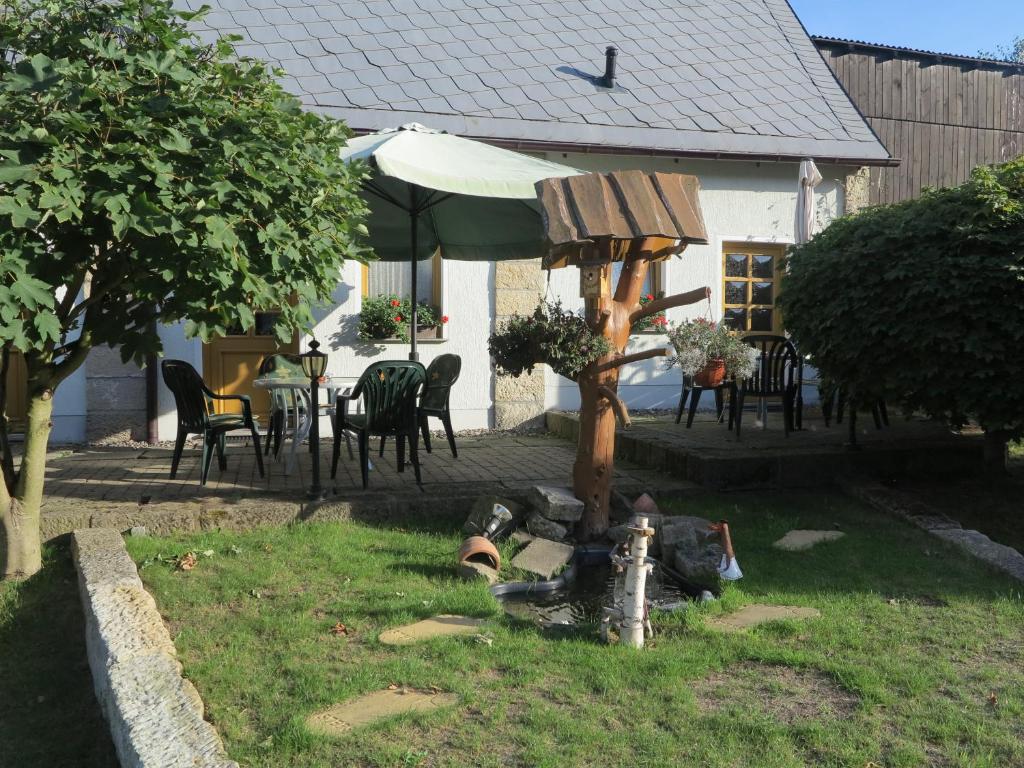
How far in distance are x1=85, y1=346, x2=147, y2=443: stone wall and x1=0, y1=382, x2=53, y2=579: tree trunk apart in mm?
4018

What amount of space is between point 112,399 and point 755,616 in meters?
6.78

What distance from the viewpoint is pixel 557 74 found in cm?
1027

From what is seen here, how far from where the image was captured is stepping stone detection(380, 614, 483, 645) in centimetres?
352

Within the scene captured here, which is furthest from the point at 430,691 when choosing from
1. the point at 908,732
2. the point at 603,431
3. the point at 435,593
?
the point at 603,431

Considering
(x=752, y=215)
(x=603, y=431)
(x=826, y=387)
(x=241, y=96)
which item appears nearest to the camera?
(x=241, y=96)

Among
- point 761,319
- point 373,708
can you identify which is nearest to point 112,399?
point 373,708

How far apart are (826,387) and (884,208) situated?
4.62 ft

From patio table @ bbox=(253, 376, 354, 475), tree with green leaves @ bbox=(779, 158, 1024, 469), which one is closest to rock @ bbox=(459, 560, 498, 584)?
patio table @ bbox=(253, 376, 354, 475)

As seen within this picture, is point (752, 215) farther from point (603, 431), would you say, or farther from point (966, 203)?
point (603, 431)

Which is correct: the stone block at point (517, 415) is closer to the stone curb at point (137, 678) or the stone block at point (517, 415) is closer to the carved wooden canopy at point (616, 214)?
the carved wooden canopy at point (616, 214)

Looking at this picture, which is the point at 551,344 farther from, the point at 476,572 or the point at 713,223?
the point at 713,223

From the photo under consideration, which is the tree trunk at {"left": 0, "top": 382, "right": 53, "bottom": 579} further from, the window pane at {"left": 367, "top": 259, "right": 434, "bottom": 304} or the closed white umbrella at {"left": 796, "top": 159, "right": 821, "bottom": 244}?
the closed white umbrella at {"left": 796, "top": 159, "right": 821, "bottom": 244}

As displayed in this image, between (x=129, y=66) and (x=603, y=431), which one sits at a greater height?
(x=129, y=66)

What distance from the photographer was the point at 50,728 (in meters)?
3.10
